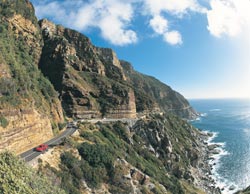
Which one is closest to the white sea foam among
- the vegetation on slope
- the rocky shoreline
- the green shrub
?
the rocky shoreline

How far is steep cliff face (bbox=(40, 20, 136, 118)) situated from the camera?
80500mm

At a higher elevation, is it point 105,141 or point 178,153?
point 105,141

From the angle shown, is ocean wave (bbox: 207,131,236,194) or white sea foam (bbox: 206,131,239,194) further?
ocean wave (bbox: 207,131,236,194)

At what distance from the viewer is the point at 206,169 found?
87.6m

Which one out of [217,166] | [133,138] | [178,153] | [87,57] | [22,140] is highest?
[87,57]

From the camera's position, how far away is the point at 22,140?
44.1 m

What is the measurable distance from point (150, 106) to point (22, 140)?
71.0 meters

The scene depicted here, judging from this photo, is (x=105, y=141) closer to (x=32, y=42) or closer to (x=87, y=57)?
(x=32, y=42)

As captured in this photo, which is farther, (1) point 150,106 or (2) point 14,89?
(1) point 150,106

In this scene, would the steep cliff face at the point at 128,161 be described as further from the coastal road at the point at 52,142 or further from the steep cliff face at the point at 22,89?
the steep cliff face at the point at 22,89

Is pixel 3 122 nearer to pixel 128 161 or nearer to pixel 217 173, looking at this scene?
pixel 128 161

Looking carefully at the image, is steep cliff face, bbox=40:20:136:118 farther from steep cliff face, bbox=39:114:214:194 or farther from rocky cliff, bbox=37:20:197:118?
steep cliff face, bbox=39:114:214:194

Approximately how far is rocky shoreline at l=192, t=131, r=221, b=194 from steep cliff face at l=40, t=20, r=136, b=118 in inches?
1052

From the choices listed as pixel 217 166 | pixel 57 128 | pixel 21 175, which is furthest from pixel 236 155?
pixel 21 175
